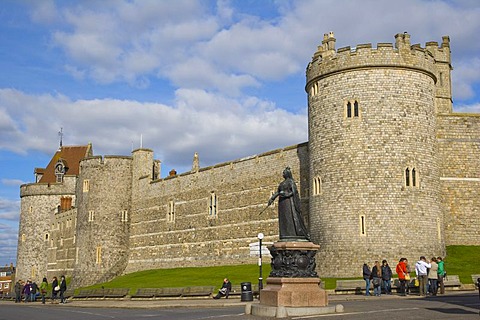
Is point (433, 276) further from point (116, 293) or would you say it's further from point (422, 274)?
point (116, 293)

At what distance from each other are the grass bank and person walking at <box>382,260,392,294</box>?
3.04 m

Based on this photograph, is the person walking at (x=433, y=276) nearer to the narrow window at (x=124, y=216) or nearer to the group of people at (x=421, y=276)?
the group of people at (x=421, y=276)

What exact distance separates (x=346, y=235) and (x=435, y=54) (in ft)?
53.6

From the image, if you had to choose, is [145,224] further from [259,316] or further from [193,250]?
[259,316]

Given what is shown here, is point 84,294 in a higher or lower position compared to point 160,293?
lower

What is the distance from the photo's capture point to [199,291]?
2892cm

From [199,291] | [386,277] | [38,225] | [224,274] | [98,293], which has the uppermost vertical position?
[38,225]

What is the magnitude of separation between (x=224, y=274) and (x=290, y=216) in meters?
22.4

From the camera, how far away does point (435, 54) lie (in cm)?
4059

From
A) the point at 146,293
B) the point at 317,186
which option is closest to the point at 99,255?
the point at 146,293

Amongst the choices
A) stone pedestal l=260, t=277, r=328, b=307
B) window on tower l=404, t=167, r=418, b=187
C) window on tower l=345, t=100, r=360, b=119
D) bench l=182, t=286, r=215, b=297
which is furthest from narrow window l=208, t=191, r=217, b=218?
stone pedestal l=260, t=277, r=328, b=307

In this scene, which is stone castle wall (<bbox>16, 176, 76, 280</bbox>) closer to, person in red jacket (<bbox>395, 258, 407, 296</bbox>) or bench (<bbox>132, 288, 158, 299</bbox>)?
bench (<bbox>132, 288, 158, 299</bbox>)

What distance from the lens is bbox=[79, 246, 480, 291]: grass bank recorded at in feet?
97.3

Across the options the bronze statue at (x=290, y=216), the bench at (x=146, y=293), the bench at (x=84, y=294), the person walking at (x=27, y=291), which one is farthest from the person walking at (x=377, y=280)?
the person walking at (x=27, y=291)
